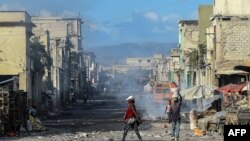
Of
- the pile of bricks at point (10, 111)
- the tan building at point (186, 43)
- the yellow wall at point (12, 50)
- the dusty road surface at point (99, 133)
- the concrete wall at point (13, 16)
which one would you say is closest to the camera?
the dusty road surface at point (99, 133)

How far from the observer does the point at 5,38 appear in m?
62.7

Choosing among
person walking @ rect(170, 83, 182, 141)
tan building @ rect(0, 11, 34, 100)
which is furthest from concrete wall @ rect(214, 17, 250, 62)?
person walking @ rect(170, 83, 182, 141)

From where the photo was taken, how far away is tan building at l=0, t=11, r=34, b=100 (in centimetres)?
6278

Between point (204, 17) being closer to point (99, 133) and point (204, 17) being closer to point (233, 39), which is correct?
point (233, 39)

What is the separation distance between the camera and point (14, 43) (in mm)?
63125

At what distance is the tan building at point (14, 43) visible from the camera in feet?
206

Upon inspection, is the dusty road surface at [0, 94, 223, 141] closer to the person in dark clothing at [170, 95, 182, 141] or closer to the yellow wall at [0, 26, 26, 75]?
the person in dark clothing at [170, 95, 182, 141]

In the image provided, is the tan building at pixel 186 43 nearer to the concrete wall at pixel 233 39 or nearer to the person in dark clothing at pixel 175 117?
the concrete wall at pixel 233 39

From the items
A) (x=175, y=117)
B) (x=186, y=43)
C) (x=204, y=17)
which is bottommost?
(x=175, y=117)

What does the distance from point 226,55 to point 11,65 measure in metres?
21.2

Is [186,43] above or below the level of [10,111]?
above

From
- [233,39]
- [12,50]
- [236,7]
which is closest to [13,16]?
[12,50]

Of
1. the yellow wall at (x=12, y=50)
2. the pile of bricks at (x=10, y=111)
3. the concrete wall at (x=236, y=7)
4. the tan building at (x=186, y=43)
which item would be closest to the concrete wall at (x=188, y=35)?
the tan building at (x=186, y=43)

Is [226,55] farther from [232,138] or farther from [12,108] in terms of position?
[232,138]
